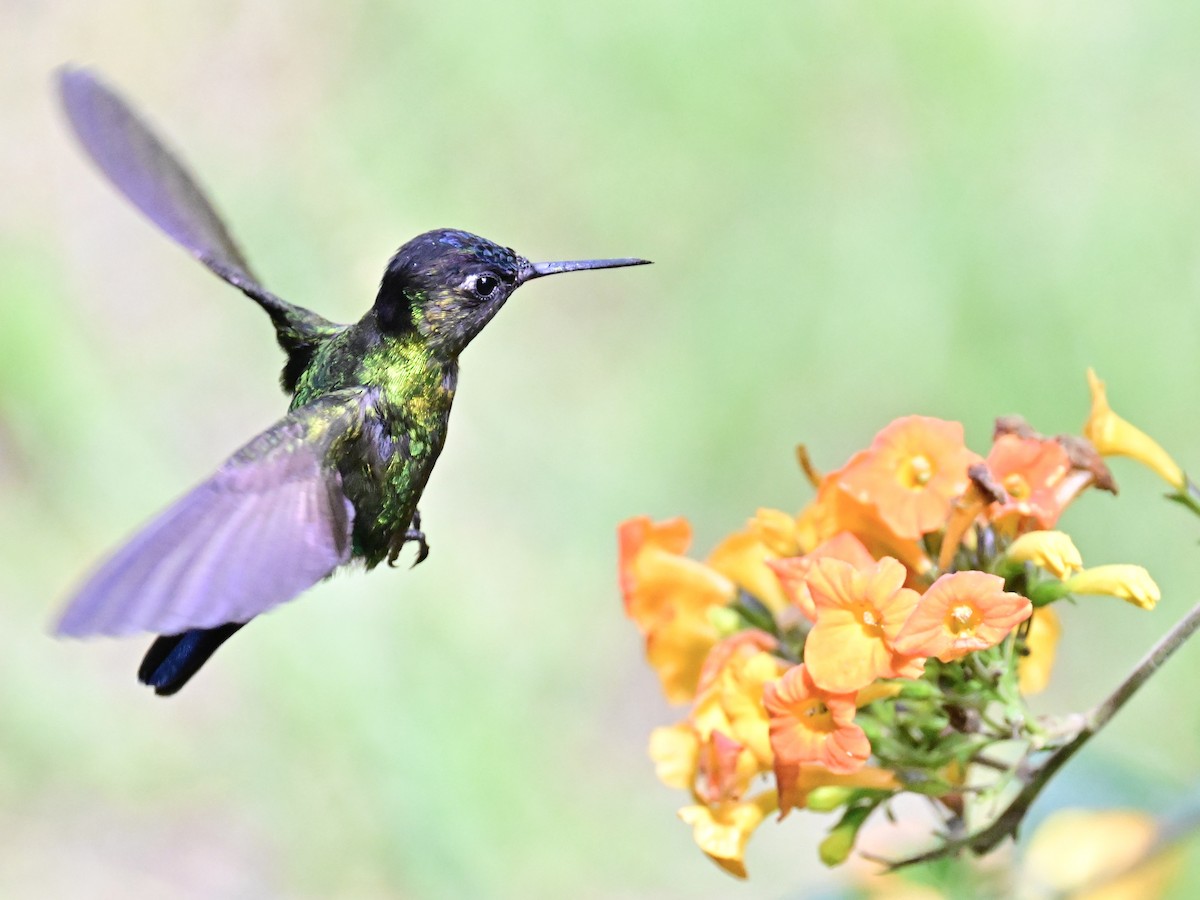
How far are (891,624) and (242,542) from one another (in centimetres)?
85

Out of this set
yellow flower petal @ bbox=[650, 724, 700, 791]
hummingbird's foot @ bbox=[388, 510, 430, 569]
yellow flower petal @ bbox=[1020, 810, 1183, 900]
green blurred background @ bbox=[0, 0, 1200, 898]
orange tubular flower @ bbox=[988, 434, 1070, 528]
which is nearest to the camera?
orange tubular flower @ bbox=[988, 434, 1070, 528]

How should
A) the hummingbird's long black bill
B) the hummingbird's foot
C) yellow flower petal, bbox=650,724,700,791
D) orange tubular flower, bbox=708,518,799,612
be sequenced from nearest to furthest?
the hummingbird's long black bill < yellow flower petal, bbox=650,724,700,791 < orange tubular flower, bbox=708,518,799,612 < the hummingbird's foot

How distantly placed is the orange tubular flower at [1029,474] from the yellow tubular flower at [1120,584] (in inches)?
3.6

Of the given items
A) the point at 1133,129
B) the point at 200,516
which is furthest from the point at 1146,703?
the point at 200,516

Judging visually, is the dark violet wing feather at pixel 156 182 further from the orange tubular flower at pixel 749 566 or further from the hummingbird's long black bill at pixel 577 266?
the orange tubular flower at pixel 749 566

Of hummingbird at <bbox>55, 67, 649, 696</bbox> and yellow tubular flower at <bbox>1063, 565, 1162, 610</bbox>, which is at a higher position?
hummingbird at <bbox>55, 67, 649, 696</bbox>

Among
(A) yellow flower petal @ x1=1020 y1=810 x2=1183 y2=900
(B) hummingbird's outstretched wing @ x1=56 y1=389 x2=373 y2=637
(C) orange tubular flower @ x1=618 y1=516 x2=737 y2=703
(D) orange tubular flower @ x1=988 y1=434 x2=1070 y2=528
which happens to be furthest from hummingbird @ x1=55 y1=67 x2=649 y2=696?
(A) yellow flower petal @ x1=1020 y1=810 x2=1183 y2=900

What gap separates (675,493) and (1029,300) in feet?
4.86

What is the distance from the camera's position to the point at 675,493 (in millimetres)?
5422

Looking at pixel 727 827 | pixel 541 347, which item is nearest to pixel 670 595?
pixel 727 827

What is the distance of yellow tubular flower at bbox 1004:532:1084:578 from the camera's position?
194 cm

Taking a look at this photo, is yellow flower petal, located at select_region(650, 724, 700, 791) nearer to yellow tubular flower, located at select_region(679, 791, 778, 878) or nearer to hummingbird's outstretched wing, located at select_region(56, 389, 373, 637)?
yellow tubular flower, located at select_region(679, 791, 778, 878)

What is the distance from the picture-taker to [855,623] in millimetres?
1900

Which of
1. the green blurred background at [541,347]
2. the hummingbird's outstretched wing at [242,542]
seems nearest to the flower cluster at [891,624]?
the hummingbird's outstretched wing at [242,542]
